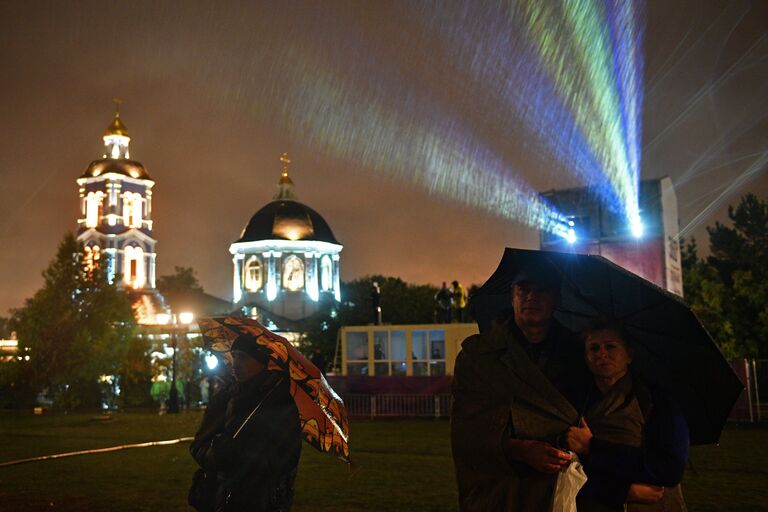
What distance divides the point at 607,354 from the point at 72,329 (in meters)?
45.2

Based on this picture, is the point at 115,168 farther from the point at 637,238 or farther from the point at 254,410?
the point at 254,410

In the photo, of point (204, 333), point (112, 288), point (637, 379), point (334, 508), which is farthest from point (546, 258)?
point (112, 288)

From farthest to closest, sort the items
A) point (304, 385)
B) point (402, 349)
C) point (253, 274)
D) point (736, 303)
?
point (253, 274)
point (736, 303)
point (402, 349)
point (304, 385)

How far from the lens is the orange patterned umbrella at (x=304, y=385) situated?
6023 millimetres

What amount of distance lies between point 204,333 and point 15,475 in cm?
997

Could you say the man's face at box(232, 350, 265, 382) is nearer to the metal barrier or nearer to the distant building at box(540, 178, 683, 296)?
the metal barrier

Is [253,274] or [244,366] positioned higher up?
[253,274]

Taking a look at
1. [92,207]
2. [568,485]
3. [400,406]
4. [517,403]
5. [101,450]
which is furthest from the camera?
[92,207]

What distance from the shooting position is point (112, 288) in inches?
1954

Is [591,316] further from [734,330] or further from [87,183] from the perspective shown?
[87,183]

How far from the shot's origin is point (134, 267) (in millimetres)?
94812

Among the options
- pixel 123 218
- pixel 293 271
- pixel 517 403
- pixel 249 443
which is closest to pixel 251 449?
pixel 249 443

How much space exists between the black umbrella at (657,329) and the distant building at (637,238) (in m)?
26.2

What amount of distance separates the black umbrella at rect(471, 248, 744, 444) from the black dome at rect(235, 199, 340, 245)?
83598mm
